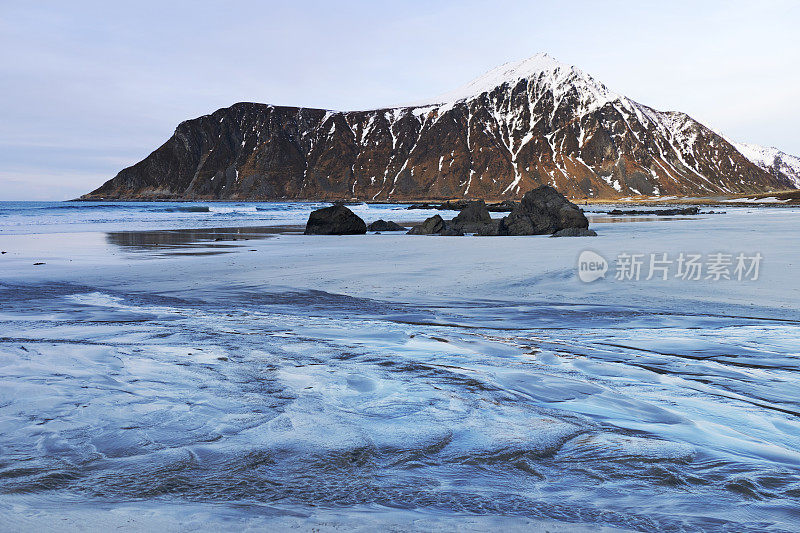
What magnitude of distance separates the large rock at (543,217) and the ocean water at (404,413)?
16302 millimetres

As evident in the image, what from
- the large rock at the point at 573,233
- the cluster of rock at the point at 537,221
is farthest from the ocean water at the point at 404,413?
the cluster of rock at the point at 537,221

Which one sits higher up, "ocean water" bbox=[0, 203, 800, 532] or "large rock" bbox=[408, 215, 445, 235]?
"large rock" bbox=[408, 215, 445, 235]

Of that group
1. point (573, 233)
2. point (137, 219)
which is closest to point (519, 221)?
point (573, 233)

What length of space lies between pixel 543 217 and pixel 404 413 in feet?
75.6

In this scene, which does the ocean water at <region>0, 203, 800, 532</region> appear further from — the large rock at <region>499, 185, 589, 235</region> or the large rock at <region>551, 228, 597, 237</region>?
the large rock at <region>499, 185, 589, 235</region>

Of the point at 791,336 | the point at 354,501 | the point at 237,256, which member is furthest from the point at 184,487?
the point at 237,256

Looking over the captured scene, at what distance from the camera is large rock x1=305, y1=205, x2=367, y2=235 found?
26625mm

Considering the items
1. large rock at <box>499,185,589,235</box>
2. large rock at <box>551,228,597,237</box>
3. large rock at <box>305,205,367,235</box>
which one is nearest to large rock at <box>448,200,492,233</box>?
large rock at <box>499,185,589,235</box>

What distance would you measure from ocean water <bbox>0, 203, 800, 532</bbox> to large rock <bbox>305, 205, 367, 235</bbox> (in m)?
17.8

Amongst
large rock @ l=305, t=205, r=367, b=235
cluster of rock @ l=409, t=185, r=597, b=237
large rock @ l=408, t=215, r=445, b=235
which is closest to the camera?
cluster of rock @ l=409, t=185, r=597, b=237

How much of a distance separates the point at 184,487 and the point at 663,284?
29.5 feet

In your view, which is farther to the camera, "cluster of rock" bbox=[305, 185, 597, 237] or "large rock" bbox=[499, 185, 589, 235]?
"cluster of rock" bbox=[305, 185, 597, 237]

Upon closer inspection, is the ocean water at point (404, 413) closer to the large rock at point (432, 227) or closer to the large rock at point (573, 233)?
the large rock at point (573, 233)

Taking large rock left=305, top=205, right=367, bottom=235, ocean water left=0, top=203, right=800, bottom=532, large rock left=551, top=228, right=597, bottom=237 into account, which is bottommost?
ocean water left=0, top=203, right=800, bottom=532
